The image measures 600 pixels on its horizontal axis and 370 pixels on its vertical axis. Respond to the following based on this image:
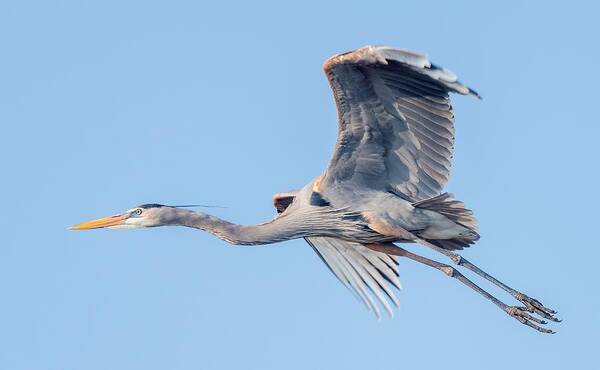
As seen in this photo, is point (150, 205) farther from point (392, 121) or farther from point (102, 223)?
point (392, 121)

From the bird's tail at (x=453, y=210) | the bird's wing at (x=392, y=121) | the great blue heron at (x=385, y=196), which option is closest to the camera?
the bird's wing at (x=392, y=121)

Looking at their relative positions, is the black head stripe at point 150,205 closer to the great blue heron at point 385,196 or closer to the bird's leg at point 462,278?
the great blue heron at point 385,196

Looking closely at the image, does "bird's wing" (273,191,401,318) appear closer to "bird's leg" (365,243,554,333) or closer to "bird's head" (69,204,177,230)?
"bird's leg" (365,243,554,333)

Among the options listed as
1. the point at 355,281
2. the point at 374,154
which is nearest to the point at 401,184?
the point at 374,154

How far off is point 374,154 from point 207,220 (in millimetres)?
1747

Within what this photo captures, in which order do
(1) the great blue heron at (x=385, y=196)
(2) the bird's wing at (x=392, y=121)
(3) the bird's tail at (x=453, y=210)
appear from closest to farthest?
1. (2) the bird's wing at (x=392, y=121)
2. (1) the great blue heron at (x=385, y=196)
3. (3) the bird's tail at (x=453, y=210)

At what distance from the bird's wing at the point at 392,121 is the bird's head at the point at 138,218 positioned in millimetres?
1627

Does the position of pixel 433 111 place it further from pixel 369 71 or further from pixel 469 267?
pixel 469 267

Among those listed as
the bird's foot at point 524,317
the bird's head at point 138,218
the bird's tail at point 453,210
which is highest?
the bird's head at point 138,218

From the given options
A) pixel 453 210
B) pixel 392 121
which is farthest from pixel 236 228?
pixel 453 210

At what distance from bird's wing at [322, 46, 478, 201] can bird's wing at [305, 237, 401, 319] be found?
106cm

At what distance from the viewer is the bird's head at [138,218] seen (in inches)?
478

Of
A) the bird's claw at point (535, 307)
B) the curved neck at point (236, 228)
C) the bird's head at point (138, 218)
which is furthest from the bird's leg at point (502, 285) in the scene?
the bird's head at point (138, 218)

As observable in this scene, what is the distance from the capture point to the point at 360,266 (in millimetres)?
12969
